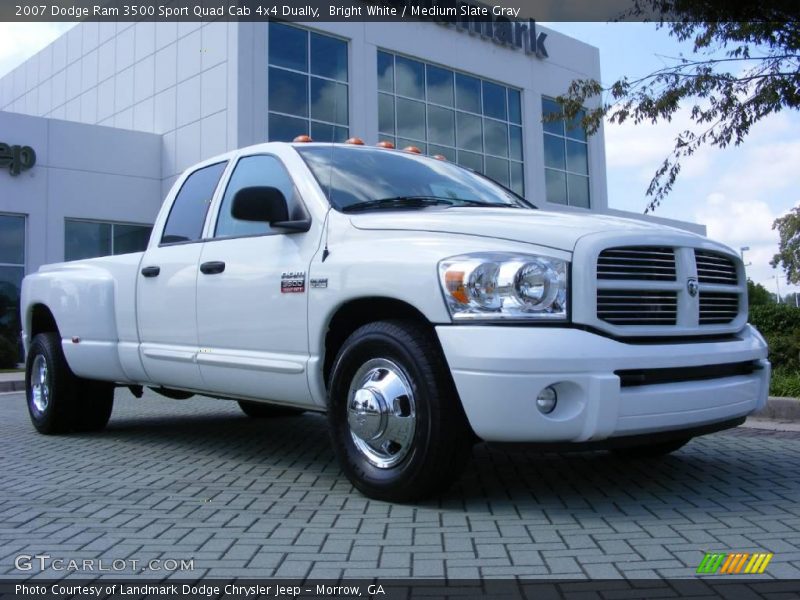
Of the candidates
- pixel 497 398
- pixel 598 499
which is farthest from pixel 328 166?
pixel 598 499

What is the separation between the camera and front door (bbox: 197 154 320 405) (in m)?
4.51

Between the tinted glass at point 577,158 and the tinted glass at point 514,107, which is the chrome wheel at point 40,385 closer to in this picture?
the tinted glass at point 514,107

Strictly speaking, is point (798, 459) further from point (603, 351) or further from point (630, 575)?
point (630, 575)

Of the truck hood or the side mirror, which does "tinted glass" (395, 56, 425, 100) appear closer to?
the side mirror

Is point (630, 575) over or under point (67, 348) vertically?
under

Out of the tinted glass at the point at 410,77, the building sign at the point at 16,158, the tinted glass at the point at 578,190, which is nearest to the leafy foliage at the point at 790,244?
the tinted glass at the point at 578,190

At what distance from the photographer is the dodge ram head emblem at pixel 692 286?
3.98 metres

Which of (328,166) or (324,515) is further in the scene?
(328,166)

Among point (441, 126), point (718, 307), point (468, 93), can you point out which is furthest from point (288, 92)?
point (718, 307)

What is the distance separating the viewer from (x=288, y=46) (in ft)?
71.4

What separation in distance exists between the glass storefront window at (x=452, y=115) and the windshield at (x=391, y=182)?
19.0 m

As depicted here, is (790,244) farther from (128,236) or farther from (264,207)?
(264,207)

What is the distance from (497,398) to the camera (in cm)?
347

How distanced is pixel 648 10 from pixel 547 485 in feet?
26.8
